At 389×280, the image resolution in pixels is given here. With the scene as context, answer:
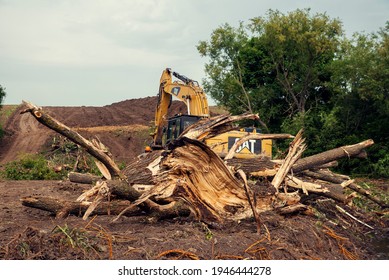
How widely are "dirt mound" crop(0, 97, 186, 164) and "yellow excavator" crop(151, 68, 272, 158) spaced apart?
1058 cm

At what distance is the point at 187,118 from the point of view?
16.1 m

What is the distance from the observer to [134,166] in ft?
35.0

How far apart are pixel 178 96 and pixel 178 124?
2390 millimetres

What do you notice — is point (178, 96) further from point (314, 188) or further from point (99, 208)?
point (99, 208)

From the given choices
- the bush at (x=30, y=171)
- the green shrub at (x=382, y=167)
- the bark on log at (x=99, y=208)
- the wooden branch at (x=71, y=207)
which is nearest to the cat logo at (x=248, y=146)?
the bark on log at (x=99, y=208)

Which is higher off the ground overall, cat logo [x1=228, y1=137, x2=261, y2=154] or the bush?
cat logo [x1=228, y1=137, x2=261, y2=154]

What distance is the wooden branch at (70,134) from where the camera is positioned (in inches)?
296

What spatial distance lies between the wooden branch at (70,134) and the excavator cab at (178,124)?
6827 mm

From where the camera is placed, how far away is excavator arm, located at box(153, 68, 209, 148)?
17.9 metres

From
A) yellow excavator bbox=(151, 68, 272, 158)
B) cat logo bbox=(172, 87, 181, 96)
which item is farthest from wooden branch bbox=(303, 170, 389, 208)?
cat logo bbox=(172, 87, 181, 96)

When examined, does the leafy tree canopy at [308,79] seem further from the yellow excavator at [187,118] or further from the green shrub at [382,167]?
the yellow excavator at [187,118]

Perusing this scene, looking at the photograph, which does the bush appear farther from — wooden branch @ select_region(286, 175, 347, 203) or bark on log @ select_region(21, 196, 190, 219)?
wooden branch @ select_region(286, 175, 347, 203)

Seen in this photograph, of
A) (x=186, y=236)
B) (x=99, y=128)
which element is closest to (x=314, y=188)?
(x=186, y=236)

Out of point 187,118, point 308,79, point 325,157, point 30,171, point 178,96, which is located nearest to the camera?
point 325,157
